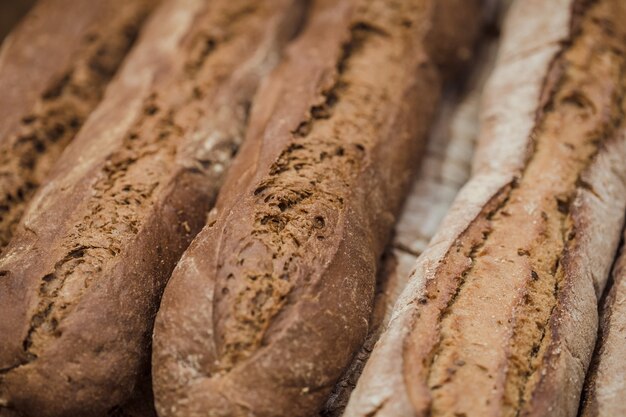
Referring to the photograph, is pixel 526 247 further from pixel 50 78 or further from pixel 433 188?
pixel 50 78

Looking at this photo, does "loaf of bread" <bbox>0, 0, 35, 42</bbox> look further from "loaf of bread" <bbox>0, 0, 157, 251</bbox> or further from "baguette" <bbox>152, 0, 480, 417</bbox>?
"baguette" <bbox>152, 0, 480, 417</bbox>

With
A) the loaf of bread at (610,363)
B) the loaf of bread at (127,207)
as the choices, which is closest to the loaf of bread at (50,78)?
the loaf of bread at (127,207)

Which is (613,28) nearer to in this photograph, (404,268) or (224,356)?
(404,268)

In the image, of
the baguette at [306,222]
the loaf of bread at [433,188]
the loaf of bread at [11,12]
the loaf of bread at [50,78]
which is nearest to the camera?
the baguette at [306,222]

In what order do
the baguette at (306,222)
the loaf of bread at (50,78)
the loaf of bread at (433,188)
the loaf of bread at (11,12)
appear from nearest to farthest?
1. the baguette at (306,222)
2. the loaf of bread at (433,188)
3. the loaf of bread at (50,78)
4. the loaf of bread at (11,12)

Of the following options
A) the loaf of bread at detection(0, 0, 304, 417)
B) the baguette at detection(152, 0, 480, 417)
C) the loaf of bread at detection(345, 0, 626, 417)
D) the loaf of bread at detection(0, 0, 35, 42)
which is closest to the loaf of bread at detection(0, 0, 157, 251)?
the loaf of bread at detection(0, 0, 304, 417)

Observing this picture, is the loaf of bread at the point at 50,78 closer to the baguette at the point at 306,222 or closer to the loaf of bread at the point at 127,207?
the loaf of bread at the point at 127,207
